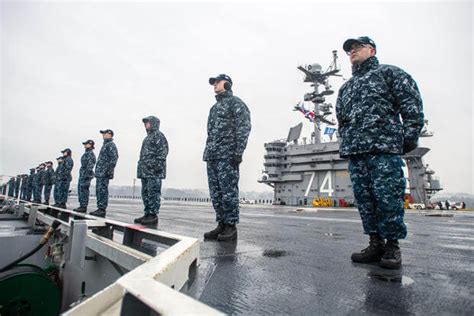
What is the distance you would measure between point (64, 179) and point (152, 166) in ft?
21.3

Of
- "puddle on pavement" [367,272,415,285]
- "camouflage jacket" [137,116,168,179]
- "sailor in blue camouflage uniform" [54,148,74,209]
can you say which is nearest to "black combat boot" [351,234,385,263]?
"puddle on pavement" [367,272,415,285]

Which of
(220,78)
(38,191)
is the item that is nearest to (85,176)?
(220,78)

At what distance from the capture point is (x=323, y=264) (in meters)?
2.08

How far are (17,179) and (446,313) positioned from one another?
94.0 feet

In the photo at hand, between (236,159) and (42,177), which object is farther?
(42,177)

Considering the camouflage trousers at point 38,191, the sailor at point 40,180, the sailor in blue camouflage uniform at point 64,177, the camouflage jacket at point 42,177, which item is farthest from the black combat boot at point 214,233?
the camouflage trousers at point 38,191

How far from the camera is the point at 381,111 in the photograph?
2.26 metres

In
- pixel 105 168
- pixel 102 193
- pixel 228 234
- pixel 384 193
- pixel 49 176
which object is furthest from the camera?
pixel 49 176

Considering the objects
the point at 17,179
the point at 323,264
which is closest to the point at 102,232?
the point at 323,264

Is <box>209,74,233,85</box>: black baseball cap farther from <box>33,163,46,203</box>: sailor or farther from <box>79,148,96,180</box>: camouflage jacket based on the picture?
<box>33,163,46,203</box>: sailor

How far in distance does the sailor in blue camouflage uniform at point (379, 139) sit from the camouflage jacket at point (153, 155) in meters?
4.09

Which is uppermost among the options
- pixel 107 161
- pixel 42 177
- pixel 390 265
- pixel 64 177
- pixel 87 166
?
pixel 107 161

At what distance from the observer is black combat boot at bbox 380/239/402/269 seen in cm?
200

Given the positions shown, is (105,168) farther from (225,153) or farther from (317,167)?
(317,167)
